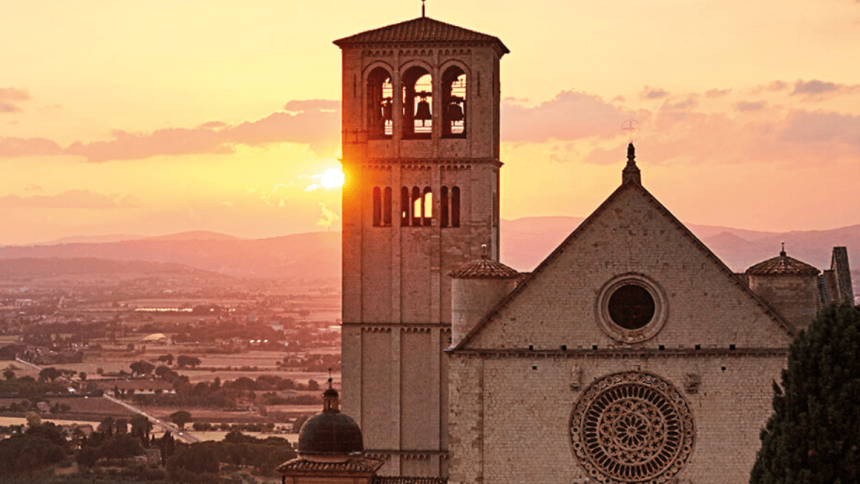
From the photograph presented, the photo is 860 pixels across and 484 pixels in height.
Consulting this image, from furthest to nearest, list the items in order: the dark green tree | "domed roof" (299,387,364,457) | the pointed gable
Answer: "domed roof" (299,387,364,457) < the pointed gable < the dark green tree

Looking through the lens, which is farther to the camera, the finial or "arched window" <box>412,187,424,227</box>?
"arched window" <box>412,187,424,227</box>

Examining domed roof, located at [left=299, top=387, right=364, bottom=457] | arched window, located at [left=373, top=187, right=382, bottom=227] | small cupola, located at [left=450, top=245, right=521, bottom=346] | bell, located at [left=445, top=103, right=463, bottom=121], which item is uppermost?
bell, located at [left=445, top=103, right=463, bottom=121]

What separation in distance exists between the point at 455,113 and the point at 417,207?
3435mm

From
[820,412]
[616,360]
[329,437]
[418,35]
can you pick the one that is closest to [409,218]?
[418,35]

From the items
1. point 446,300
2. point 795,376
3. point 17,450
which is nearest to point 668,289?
point 795,376

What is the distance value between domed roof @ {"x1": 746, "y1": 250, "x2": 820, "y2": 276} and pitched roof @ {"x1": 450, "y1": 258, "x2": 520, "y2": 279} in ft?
21.6

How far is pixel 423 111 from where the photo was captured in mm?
54094

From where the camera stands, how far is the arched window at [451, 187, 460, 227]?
176 feet

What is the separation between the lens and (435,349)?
2111 inches

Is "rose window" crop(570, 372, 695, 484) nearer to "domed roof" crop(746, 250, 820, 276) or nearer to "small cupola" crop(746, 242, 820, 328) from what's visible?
"small cupola" crop(746, 242, 820, 328)

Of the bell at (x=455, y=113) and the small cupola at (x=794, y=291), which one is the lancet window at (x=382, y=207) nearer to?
the bell at (x=455, y=113)

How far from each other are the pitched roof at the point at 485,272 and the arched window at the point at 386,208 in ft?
33.0

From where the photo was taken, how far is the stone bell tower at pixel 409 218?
175ft

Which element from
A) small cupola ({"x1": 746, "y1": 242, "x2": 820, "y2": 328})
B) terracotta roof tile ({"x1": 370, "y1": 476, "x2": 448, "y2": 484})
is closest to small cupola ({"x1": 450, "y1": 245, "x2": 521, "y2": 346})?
terracotta roof tile ({"x1": 370, "y1": 476, "x2": 448, "y2": 484})
